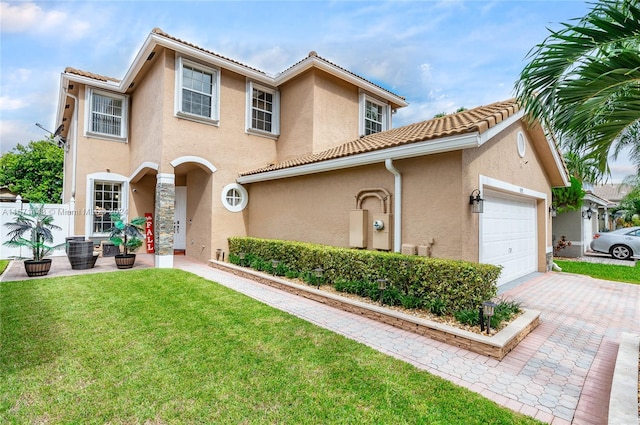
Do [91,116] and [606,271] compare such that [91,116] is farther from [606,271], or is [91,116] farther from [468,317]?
[606,271]

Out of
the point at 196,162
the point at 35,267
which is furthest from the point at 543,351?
the point at 35,267

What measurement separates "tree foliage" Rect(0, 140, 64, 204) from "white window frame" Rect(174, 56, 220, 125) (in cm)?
2700

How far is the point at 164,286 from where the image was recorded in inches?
327

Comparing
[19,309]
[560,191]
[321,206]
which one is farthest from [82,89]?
[560,191]

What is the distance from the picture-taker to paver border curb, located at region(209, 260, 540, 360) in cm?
483

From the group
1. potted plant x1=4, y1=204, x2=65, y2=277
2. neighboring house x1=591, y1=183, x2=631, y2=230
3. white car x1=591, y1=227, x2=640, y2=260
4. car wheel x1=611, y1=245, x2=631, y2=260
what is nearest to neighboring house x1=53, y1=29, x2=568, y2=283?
potted plant x1=4, y1=204, x2=65, y2=277

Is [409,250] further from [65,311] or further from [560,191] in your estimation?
[560,191]

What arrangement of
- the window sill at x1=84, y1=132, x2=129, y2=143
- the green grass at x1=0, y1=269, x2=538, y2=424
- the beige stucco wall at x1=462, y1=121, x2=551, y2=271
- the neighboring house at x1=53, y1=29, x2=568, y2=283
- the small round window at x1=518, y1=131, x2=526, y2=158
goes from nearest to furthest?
the green grass at x1=0, y1=269, x2=538, y2=424, the beige stucco wall at x1=462, y1=121, x2=551, y2=271, the neighboring house at x1=53, y1=29, x2=568, y2=283, the small round window at x1=518, y1=131, x2=526, y2=158, the window sill at x1=84, y1=132, x2=129, y2=143

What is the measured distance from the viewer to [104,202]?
557 inches

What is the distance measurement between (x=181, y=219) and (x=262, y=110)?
7019 mm

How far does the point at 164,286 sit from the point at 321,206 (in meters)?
5.17

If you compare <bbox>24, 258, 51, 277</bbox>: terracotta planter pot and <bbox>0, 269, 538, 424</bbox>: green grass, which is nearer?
<bbox>0, 269, 538, 424</bbox>: green grass

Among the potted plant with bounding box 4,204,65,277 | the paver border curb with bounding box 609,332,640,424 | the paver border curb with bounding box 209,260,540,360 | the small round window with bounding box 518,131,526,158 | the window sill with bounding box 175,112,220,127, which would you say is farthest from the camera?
the window sill with bounding box 175,112,220,127

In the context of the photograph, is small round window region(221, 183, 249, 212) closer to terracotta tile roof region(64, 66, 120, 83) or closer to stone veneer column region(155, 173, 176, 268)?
stone veneer column region(155, 173, 176, 268)
